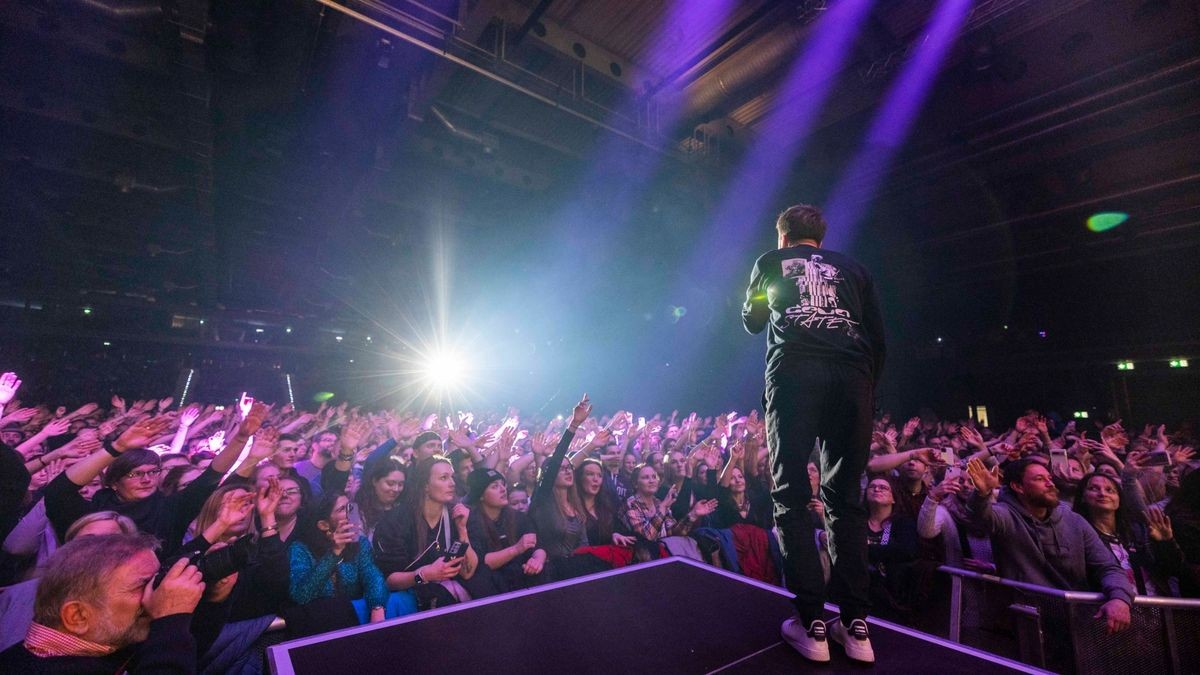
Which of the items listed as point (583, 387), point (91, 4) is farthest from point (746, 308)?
point (583, 387)

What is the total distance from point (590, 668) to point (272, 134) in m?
5.07

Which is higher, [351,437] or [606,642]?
[351,437]

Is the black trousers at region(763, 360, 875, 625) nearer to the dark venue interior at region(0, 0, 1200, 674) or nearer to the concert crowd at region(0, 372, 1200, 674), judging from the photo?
the dark venue interior at region(0, 0, 1200, 674)

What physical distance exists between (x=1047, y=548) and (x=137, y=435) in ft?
15.7

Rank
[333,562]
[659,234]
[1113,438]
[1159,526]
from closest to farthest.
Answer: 1. [333,562]
2. [1159,526]
3. [1113,438]
4. [659,234]

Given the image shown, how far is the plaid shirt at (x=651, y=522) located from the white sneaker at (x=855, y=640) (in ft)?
7.75

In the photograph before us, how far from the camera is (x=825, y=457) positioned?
153 cm

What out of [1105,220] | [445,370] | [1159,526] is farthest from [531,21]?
[445,370]

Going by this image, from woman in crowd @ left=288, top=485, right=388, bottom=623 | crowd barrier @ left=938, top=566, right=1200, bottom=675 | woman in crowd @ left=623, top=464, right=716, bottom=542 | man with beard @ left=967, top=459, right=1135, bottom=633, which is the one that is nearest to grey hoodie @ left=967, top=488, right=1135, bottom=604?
man with beard @ left=967, top=459, right=1135, bottom=633

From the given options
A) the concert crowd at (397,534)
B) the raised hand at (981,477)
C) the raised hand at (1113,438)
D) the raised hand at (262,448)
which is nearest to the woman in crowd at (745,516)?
the concert crowd at (397,534)

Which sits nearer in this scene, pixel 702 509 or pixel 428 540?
pixel 428 540

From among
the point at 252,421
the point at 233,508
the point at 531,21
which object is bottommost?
the point at 233,508

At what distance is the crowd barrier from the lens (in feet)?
6.28

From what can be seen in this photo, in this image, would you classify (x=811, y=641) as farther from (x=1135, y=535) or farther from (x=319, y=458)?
(x=319, y=458)
